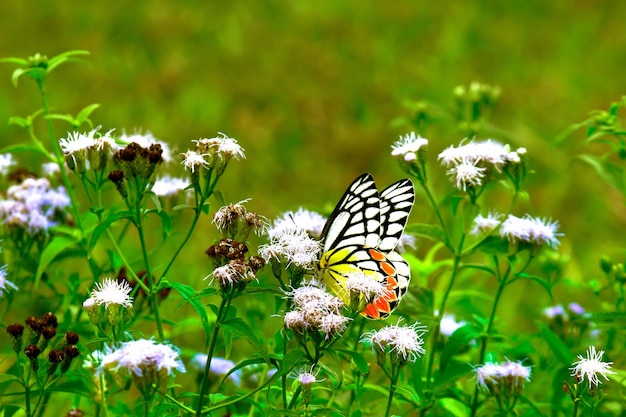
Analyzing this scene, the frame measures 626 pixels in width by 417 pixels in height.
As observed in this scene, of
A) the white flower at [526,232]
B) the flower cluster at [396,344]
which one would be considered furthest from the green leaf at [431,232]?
the flower cluster at [396,344]

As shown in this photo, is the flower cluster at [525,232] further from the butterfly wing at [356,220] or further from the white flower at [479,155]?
the butterfly wing at [356,220]

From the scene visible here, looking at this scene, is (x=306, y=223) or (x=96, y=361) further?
(x=306, y=223)

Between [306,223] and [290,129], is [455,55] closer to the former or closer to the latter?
[290,129]

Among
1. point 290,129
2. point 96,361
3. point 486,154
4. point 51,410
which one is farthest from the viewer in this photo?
point 290,129

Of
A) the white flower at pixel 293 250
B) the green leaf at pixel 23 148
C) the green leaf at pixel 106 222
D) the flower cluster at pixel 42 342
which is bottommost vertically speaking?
the flower cluster at pixel 42 342

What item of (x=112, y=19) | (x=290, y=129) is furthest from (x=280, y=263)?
(x=112, y=19)

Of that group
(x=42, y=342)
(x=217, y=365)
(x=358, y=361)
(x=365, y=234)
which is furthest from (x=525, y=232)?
(x=42, y=342)

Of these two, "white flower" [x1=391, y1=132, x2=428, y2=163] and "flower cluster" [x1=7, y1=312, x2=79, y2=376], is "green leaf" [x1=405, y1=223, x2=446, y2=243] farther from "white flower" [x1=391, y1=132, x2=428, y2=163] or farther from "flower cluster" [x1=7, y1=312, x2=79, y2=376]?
"flower cluster" [x1=7, y1=312, x2=79, y2=376]

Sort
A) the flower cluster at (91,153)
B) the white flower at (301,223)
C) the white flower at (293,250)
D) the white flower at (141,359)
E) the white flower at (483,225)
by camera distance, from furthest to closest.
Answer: the white flower at (483,225), the white flower at (301,223), the flower cluster at (91,153), the white flower at (293,250), the white flower at (141,359)
